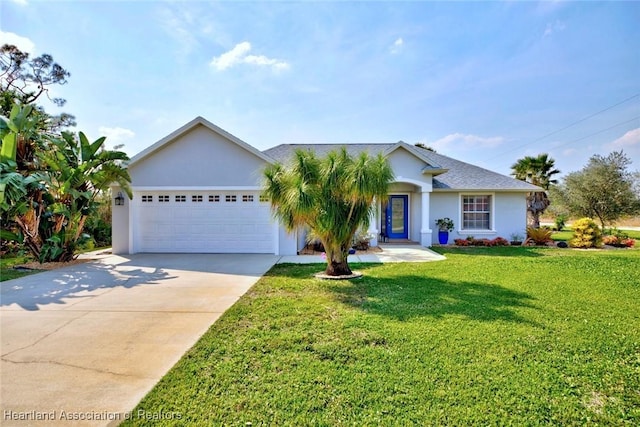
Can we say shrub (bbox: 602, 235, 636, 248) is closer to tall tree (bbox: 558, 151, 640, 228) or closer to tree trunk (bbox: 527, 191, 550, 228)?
tall tree (bbox: 558, 151, 640, 228)

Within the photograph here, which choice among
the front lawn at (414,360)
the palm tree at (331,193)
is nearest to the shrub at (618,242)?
the front lawn at (414,360)

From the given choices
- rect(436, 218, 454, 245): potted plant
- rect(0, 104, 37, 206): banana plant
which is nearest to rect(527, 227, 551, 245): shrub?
rect(436, 218, 454, 245): potted plant

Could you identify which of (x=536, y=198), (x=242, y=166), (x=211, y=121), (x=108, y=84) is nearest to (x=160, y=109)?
(x=108, y=84)

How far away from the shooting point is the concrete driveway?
3057 mm

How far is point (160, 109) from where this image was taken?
570 inches

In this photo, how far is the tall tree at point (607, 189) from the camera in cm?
1914

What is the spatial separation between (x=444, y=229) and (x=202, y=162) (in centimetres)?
1178

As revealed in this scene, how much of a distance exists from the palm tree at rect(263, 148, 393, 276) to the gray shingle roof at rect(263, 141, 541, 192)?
630cm

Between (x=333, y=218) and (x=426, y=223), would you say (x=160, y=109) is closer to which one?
(x=333, y=218)

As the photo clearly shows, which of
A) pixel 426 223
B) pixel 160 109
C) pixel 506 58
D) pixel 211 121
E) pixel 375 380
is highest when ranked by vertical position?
pixel 506 58

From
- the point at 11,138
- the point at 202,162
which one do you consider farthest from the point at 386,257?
the point at 11,138

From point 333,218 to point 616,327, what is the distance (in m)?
5.47

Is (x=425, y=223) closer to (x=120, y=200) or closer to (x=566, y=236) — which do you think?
(x=566, y=236)

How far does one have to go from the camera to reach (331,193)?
7.90 meters
